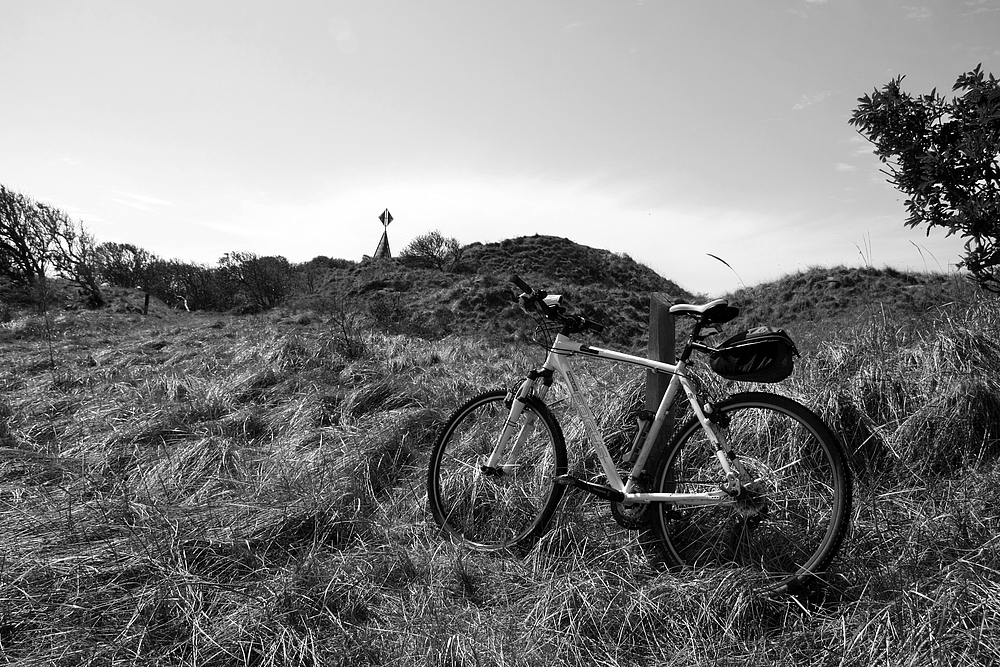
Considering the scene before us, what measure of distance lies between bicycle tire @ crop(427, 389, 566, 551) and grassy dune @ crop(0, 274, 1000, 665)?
4.6 inches

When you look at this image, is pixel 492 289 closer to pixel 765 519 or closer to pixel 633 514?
pixel 633 514

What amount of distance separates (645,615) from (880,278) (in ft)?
43.5

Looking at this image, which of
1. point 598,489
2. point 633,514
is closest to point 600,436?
point 598,489

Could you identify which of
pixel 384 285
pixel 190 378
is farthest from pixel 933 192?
pixel 384 285

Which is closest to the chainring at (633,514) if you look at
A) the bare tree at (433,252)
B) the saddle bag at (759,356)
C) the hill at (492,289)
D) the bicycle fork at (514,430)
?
the bicycle fork at (514,430)

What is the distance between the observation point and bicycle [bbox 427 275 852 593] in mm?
2238

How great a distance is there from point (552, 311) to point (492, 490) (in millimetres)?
940

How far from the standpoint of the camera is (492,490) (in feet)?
9.64

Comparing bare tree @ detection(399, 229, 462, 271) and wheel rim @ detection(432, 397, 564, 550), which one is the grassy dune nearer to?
wheel rim @ detection(432, 397, 564, 550)

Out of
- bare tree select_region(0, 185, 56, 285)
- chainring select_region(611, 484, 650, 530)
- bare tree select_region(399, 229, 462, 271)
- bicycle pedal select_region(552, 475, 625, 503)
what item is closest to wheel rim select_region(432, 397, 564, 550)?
bicycle pedal select_region(552, 475, 625, 503)

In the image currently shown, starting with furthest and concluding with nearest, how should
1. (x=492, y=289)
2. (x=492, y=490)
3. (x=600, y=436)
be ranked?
(x=492, y=289) < (x=492, y=490) < (x=600, y=436)

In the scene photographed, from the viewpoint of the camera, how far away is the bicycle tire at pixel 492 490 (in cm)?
265

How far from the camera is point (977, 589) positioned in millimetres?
1990

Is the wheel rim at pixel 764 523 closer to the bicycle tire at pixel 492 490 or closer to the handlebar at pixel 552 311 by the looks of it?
the bicycle tire at pixel 492 490
